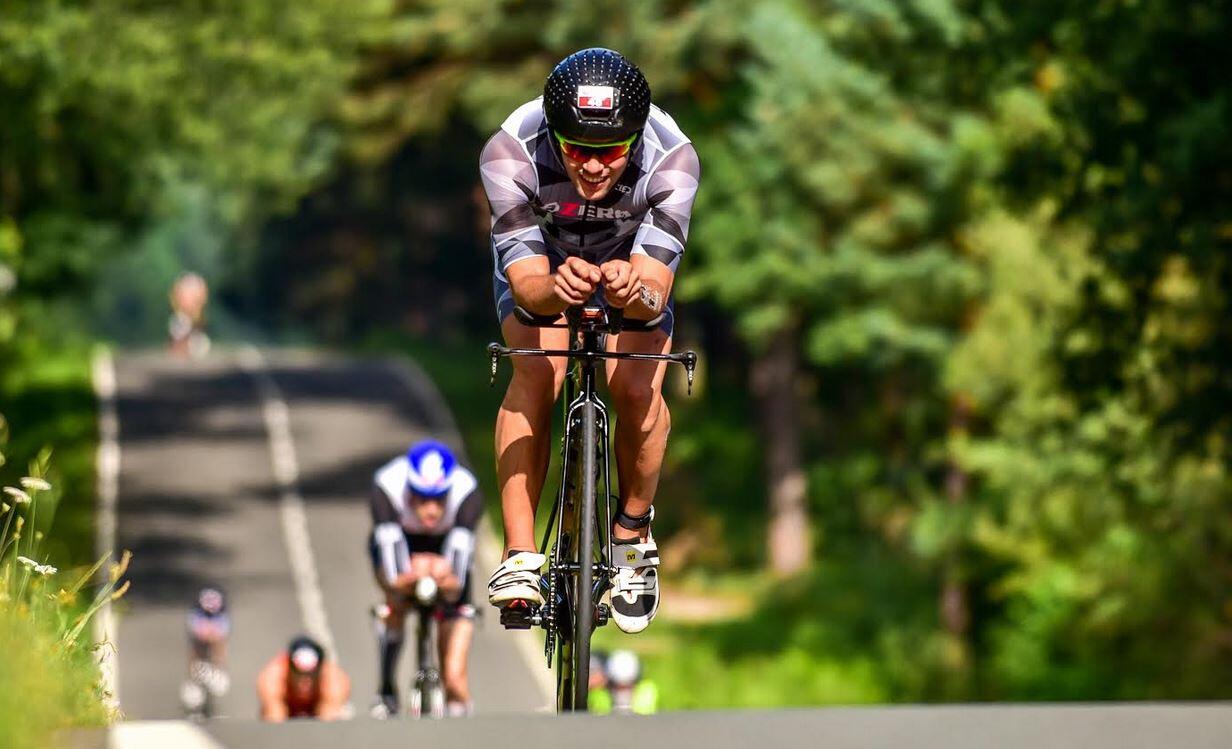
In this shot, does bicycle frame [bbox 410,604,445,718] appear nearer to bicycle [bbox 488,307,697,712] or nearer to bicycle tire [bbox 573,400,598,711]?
bicycle [bbox 488,307,697,712]

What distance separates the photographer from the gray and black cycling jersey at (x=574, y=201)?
288 inches

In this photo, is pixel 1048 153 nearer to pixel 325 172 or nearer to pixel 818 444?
pixel 818 444

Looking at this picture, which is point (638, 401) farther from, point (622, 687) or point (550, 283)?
point (622, 687)

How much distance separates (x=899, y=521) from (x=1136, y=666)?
1006 centimetres

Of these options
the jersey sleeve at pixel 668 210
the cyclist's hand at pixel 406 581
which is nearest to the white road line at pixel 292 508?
the cyclist's hand at pixel 406 581

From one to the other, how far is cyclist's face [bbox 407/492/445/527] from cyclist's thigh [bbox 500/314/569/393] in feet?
13.5

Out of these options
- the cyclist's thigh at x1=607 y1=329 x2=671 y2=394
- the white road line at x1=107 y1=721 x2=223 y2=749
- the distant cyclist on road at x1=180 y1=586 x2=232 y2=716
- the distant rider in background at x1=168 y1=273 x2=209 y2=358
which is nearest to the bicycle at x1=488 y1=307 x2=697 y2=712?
the cyclist's thigh at x1=607 y1=329 x2=671 y2=394

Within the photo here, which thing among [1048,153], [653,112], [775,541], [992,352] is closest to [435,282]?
[775,541]

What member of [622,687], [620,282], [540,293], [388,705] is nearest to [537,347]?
[540,293]

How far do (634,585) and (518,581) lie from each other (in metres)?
0.47

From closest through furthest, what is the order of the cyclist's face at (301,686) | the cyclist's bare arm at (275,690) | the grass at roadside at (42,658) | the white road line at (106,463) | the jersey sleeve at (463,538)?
the grass at roadside at (42,658)
the jersey sleeve at (463,538)
the cyclist's bare arm at (275,690)
the cyclist's face at (301,686)
the white road line at (106,463)

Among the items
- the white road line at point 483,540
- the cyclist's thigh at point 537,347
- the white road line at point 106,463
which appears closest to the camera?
the cyclist's thigh at point 537,347

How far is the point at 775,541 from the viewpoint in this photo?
3856 centimetres

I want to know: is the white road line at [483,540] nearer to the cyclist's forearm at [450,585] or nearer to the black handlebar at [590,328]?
the cyclist's forearm at [450,585]
